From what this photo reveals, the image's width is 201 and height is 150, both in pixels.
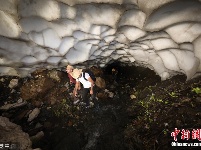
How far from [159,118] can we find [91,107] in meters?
2.25

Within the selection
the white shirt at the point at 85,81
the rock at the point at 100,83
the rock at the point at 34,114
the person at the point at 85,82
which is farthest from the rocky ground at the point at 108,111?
the white shirt at the point at 85,81

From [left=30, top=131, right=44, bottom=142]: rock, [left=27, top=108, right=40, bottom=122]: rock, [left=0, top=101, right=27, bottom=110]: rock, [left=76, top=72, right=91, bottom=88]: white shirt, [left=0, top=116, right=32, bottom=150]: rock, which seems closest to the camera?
[left=0, top=116, right=32, bottom=150]: rock

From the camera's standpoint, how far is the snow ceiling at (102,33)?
4.85m

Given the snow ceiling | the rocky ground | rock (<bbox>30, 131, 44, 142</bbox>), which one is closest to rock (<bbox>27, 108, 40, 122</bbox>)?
the rocky ground

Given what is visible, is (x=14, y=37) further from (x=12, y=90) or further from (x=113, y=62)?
(x=113, y=62)

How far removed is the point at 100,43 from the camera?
6.23m

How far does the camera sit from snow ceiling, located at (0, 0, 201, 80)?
485 centimetres

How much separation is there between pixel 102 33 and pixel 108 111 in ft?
7.44

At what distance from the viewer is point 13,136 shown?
500 centimetres

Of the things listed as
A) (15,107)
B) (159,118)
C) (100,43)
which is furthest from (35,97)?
(159,118)

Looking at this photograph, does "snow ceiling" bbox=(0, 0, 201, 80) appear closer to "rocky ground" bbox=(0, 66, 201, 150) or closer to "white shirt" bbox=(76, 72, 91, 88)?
"rocky ground" bbox=(0, 66, 201, 150)

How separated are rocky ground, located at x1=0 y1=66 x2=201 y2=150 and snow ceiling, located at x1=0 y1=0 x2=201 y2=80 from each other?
1.78 feet

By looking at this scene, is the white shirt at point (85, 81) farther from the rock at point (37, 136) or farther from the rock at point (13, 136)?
the rock at point (13, 136)

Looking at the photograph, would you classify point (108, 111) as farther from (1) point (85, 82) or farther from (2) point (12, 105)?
(2) point (12, 105)
